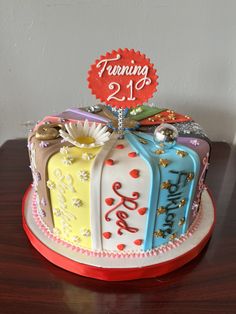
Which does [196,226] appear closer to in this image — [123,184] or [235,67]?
[123,184]

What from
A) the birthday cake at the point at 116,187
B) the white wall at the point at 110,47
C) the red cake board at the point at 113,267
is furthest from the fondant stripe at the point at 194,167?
the white wall at the point at 110,47

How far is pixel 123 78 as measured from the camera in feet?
3.47

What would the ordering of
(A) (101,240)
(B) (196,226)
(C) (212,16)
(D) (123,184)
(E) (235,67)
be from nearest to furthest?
(D) (123,184)
(A) (101,240)
(B) (196,226)
(C) (212,16)
(E) (235,67)

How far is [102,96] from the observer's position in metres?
1.07

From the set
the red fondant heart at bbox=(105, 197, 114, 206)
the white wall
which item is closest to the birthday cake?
the red fondant heart at bbox=(105, 197, 114, 206)

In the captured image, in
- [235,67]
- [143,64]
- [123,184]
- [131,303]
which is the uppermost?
[143,64]

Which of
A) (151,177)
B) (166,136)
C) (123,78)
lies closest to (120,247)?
(151,177)

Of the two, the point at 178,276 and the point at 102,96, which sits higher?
the point at 102,96

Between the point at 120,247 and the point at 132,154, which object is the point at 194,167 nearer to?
the point at 132,154

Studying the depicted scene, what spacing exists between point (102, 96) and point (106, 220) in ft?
1.16

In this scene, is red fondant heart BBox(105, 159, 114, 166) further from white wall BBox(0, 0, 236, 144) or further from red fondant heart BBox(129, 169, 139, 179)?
white wall BBox(0, 0, 236, 144)

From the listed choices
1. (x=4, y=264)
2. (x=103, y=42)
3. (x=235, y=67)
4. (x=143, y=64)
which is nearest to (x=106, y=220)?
(x=4, y=264)

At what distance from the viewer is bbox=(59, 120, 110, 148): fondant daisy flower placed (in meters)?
1.08

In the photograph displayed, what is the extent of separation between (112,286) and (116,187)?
1.00ft
